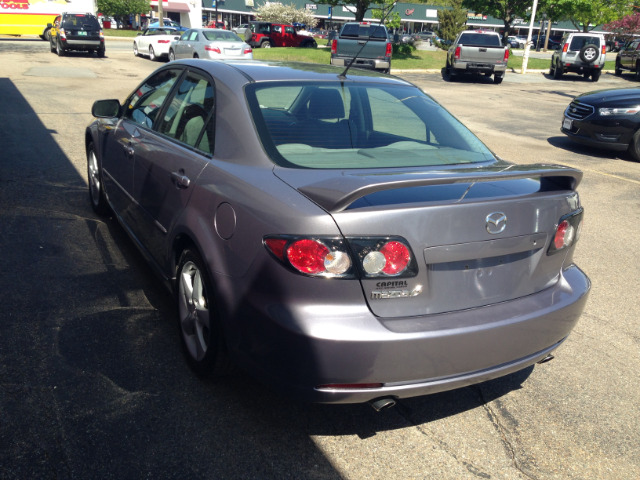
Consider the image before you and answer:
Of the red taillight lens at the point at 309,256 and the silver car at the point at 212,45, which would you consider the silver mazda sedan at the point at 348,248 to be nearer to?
the red taillight lens at the point at 309,256

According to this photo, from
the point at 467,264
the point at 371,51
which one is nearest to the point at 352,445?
the point at 467,264

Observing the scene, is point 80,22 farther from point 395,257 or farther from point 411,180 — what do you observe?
point 395,257

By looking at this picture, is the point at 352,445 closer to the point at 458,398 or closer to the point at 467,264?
the point at 458,398

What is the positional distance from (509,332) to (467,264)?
36 centimetres

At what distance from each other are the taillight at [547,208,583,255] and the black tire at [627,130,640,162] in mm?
8355

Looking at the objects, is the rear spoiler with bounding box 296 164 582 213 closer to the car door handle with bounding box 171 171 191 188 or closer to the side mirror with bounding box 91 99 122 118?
the car door handle with bounding box 171 171 191 188

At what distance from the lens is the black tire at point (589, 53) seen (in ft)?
88.8

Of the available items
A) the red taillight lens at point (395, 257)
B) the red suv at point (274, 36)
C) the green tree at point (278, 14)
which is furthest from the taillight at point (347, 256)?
the green tree at point (278, 14)

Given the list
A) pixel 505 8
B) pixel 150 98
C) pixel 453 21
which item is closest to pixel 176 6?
pixel 453 21

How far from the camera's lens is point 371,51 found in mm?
22547

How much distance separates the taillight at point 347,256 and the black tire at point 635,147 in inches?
367

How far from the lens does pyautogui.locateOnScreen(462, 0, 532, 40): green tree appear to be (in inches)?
1387

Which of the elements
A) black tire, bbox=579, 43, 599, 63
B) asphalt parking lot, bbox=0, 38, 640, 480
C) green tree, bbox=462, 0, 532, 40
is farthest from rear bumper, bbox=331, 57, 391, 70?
asphalt parking lot, bbox=0, 38, 640, 480

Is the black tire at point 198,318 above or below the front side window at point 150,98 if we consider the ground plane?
below
